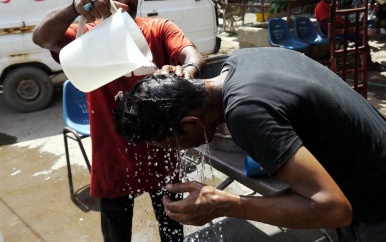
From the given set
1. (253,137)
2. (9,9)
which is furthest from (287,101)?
(9,9)

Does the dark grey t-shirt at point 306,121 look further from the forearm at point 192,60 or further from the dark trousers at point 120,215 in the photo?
the dark trousers at point 120,215

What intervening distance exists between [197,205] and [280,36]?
6140mm

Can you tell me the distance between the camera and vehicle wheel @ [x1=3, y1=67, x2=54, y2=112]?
5.34m

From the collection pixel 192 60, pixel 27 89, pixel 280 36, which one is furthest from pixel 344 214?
pixel 280 36

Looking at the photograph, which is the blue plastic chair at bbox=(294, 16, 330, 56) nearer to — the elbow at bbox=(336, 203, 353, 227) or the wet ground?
the wet ground

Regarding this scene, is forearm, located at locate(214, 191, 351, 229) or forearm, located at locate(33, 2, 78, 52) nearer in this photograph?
forearm, located at locate(214, 191, 351, 229)

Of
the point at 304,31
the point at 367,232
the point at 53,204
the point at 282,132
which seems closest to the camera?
the point at 282,132

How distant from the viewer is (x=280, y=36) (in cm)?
691

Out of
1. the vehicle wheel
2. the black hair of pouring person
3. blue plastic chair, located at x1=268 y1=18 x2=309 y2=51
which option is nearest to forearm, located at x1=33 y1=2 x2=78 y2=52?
the black hair of pouring person

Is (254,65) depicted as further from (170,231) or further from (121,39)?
(170,231)

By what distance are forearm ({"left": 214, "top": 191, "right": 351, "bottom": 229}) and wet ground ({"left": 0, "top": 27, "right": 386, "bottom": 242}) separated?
166cm

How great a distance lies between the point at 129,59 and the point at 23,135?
150 inches

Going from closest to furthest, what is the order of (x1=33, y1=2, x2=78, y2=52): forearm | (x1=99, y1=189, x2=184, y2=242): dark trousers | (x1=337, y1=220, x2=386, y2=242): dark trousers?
(x1=337, y1=220, x2=386, y2=242): dark trousers
(x1=33, y1=2, x2=78, y2=52): forearm
(x1=99, y1=189, x2=184, y2=242): dark trousers

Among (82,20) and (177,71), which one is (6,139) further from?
(177,71)
